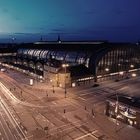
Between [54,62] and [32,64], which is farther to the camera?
[32,64]

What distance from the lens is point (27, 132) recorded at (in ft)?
142

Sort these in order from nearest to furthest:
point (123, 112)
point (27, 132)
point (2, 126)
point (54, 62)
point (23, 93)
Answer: point (27, 132)
point (2, 126)
point (123, 112)
point (23, 93)
point (54, 62)

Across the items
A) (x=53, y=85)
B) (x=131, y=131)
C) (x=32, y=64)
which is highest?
(x=32, y=64)

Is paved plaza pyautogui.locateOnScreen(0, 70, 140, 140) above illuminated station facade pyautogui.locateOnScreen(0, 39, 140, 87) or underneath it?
underneath

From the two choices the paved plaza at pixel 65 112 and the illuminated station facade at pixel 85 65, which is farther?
the illuminated station facade at pixel 85 65

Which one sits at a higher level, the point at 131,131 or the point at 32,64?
the point at 32,64

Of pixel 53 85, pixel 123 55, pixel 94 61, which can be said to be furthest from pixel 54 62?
pixel 123 55

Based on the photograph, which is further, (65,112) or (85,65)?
(85,65)

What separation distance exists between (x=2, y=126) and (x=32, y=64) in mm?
67649

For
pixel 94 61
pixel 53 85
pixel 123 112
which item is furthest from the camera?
pixel 94 61

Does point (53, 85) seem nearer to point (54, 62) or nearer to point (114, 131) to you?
point (54, 62)

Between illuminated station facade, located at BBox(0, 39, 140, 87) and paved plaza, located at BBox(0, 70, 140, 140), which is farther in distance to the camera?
illuminated station facade, located at BBox(0, 39, 140, 87)

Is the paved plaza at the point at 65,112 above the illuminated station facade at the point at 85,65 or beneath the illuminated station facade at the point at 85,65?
beneath

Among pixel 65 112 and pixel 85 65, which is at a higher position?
pixel 85 65
